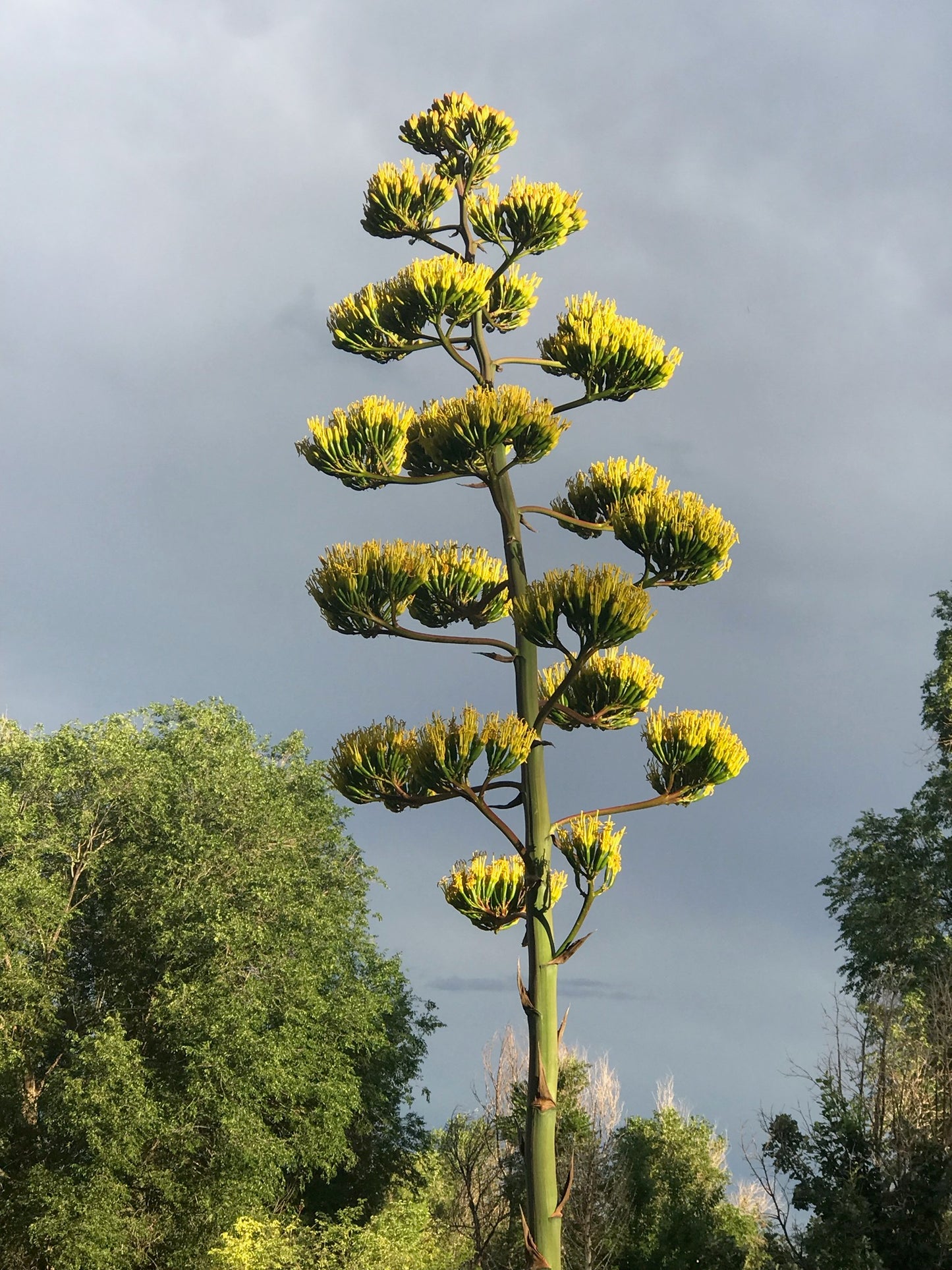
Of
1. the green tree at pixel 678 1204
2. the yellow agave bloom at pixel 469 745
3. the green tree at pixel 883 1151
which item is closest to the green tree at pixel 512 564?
the yellow agave bloom at pixel 469 745

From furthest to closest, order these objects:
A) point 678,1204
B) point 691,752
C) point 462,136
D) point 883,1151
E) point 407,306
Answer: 1. point 678,1204
2. point 883,1151
3. point 462,136
4. point 407,306
5. point 691,752

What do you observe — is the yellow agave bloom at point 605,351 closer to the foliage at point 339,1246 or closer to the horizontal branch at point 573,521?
the horizontal branch at point 573,521

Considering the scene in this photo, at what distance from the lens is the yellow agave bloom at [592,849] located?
A: 8.63 meters

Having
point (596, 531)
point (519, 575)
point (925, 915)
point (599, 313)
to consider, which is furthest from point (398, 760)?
point (925, 915)

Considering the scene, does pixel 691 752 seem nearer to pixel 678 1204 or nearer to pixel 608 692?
pixel 608 692

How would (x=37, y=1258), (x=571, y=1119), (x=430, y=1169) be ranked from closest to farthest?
(x=37, y=1258)
(x=571, y=1119)
(x=430, y=1169)

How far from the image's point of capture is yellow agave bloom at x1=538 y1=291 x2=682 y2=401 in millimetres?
10523

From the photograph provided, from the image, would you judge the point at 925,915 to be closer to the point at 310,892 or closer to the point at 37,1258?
the point at 310,892

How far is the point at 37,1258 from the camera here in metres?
20.9

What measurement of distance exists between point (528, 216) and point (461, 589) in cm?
414

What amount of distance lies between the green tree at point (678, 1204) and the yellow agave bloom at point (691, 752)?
47.8 ft

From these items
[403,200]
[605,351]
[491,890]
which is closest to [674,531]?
[605,351]

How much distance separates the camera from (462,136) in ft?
39.9

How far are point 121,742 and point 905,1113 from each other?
16.6 m
